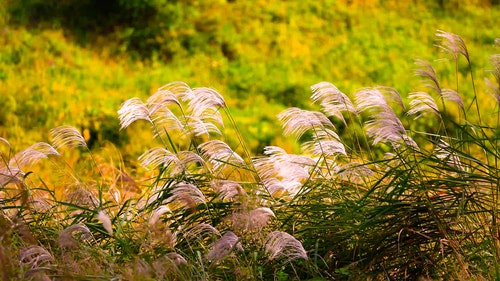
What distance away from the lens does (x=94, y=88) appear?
11.0 m

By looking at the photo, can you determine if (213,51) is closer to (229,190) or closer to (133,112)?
(133,112)

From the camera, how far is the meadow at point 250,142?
394cm

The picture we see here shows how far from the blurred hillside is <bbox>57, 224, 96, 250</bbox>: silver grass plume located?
223 inches

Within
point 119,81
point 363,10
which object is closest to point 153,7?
point 119,81

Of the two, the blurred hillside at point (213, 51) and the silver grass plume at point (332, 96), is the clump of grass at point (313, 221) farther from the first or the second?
the blurred hillside at point (213, 51)

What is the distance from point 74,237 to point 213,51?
900 cm

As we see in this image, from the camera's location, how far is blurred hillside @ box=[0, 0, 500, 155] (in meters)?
10.6

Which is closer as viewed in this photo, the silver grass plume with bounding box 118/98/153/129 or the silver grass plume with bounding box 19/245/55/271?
the silver grass plume with bounding box 19/245/55/271

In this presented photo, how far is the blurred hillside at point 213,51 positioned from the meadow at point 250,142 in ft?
0.12

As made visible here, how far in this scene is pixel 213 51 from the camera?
42.4ft

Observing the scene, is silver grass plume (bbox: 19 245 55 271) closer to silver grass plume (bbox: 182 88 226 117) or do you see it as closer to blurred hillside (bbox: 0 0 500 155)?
silver grass plume (bbox: 182 88 226 117)

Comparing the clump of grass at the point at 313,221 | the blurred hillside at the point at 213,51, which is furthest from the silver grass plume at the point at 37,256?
the blurred hillside at the point at 213,51

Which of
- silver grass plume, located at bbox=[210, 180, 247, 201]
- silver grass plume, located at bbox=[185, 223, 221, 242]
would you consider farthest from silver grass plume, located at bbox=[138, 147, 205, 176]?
silver grass plume, located at bbox=[185, 223, 221, 242]

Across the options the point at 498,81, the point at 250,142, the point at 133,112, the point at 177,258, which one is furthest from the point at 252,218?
the point at 250,142
